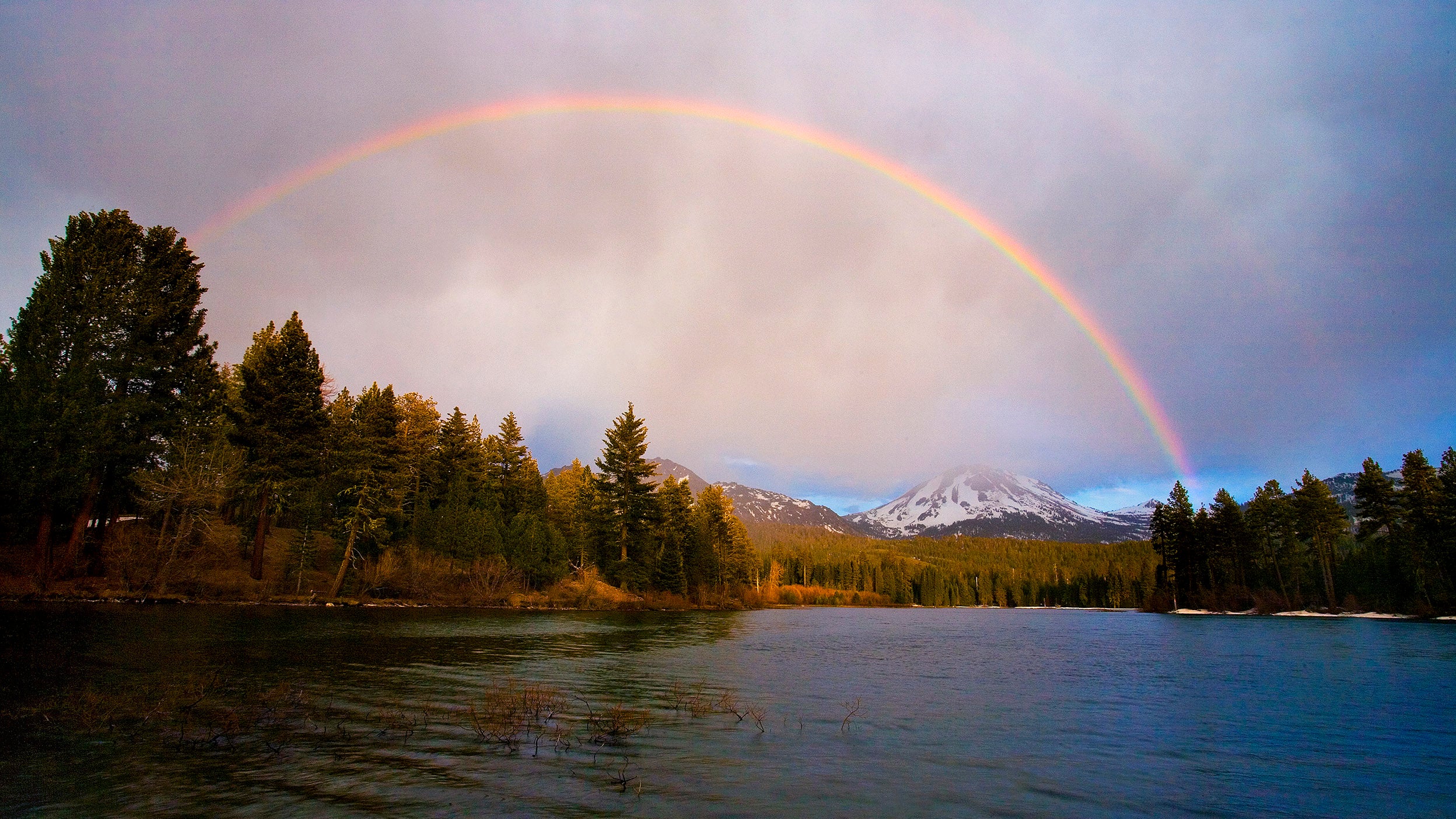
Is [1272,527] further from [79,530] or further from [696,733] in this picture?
[79,530]

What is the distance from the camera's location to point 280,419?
57.8m

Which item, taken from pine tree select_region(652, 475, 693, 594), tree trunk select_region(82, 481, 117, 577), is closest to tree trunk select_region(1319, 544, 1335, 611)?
pine tree select_region(652, 475, 693, 594)

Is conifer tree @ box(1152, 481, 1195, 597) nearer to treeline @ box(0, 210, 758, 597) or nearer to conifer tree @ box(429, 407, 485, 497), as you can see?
treeline @ box(0, 210, 758, 597)

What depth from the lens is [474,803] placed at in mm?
10680

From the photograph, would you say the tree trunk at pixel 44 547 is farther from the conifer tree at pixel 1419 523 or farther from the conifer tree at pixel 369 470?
the conifer tree at pixel 1419 523

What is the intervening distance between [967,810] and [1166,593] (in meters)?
132

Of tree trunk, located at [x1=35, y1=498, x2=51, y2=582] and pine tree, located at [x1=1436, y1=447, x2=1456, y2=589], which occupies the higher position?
pine tree, located at [x1=1436, y1=447, x2=1456, y2=589]

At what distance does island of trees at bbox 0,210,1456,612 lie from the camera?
43.9 meters

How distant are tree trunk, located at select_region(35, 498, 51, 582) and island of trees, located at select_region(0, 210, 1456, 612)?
155 millimetres

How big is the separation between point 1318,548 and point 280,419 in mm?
131239

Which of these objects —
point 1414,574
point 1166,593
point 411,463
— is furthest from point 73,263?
point 1166,593

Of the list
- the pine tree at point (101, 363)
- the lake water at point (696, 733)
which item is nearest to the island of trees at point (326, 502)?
the pine tree at point (101, 363)

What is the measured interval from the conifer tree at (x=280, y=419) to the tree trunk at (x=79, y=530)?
417 inches

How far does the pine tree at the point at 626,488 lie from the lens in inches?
3410
